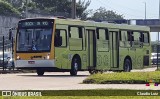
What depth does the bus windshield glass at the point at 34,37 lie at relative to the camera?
31.8 metres

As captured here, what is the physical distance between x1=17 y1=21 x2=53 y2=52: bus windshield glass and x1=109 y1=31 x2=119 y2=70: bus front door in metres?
5.88

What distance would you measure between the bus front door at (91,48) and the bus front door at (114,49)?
74.3 inches

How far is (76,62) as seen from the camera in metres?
33.2

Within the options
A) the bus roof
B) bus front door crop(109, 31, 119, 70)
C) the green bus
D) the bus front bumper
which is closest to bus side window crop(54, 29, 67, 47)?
the green bus

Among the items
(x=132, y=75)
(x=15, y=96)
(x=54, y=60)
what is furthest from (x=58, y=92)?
(x=54, y=60)

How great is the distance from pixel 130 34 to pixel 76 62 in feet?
21.5

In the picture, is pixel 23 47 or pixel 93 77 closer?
pixel 93 77

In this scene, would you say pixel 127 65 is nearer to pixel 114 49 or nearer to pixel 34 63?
pixel 114 49

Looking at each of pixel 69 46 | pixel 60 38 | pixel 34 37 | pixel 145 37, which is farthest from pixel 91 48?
pixel 145 37

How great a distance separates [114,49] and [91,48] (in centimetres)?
258

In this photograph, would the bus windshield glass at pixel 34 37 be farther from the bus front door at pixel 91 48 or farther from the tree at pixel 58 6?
the tree at pixel 58 6

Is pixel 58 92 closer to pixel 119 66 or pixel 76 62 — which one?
pixel 76 62

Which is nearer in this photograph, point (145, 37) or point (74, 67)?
point (74, 67)

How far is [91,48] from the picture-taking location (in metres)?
34.8
